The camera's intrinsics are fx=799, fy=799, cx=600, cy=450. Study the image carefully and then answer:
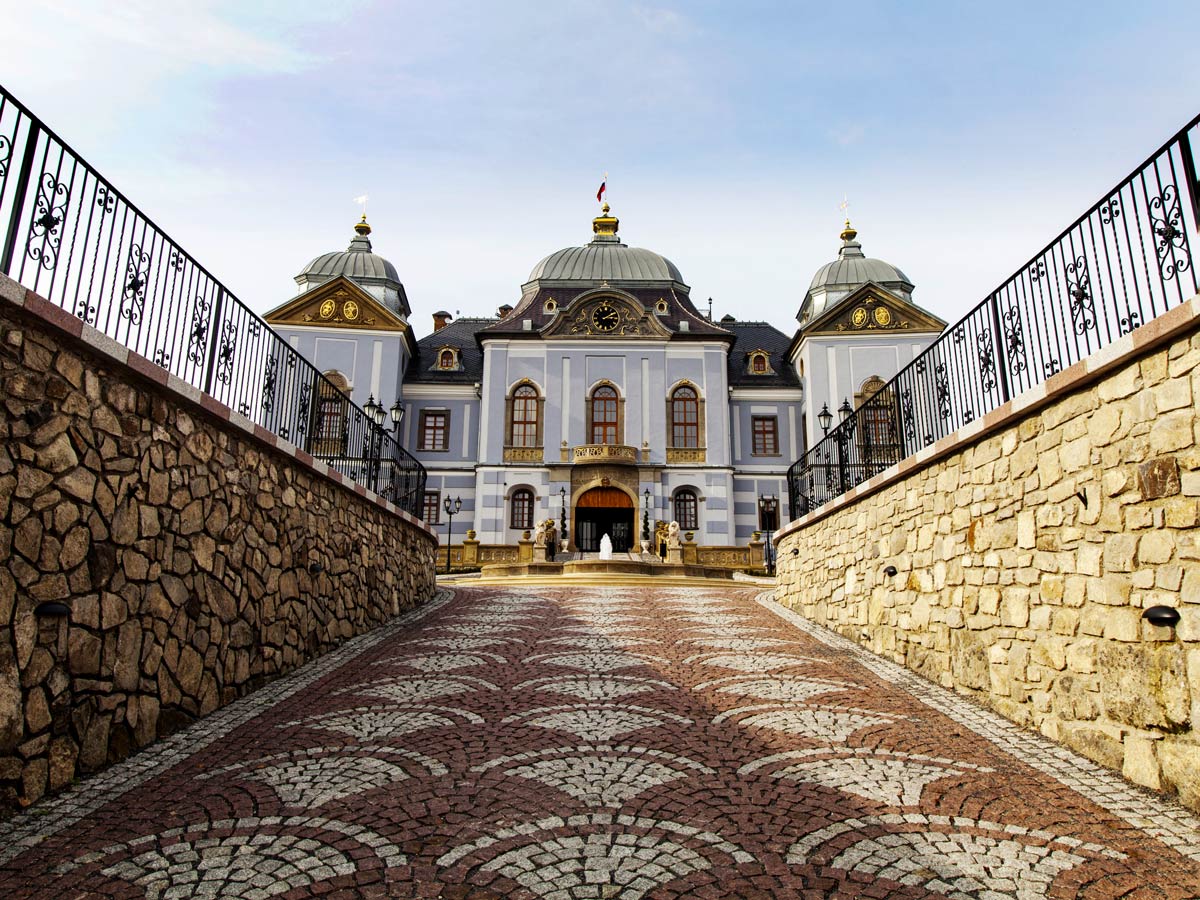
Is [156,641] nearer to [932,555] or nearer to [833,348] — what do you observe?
[932,555]

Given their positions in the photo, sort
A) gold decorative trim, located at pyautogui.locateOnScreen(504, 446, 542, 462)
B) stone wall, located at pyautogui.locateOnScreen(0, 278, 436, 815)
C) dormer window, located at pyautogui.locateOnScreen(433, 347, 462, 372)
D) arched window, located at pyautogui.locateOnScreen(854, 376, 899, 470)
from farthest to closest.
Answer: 1. dormer window, located at pyautogui.locateOnScreen(433, 347, 462, 372)
2. gold decorative trim, located at pyautogui.locateOnScreen(504, 446, 542, 462)
3. arched window, located at pyautogui.locateOnScreen(854, 376, 899, 470)
4. stone wall, located at pyautogui.locateOnScreen(0, 278, 436, 815)

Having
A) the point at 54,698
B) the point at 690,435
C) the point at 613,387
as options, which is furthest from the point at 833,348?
the point at 54,698

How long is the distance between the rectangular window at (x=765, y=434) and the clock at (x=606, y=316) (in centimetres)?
765

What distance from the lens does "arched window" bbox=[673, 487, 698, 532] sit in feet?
109

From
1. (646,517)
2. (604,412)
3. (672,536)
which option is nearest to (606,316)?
(604,412)

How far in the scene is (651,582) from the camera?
19562 millimetres

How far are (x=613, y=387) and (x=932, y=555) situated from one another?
27.7 metres

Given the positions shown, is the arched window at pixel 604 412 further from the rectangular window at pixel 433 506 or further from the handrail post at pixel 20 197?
the handrail post at pixel 20 197

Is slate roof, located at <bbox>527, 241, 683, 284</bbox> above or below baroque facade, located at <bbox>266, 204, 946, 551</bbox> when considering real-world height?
above

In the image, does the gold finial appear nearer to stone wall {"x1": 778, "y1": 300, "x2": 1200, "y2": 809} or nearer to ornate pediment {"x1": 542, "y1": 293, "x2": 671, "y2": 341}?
ornate pediment {"x1": 542, "y1": 293, "x2": 671, "y2": 341}

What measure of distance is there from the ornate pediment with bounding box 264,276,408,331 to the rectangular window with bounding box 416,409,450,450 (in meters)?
4.02

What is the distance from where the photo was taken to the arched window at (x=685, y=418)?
34.3 m

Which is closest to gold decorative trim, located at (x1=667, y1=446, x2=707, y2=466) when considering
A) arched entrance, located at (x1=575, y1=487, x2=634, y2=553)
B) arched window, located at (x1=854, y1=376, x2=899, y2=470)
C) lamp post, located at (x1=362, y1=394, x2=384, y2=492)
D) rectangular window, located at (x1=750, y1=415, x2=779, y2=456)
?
arched entrance, located at (x1=575, y1=487, x2=634, y2=553)

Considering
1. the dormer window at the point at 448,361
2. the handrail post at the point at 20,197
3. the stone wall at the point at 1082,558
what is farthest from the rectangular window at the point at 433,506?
the handrail post at the point at 20,197
